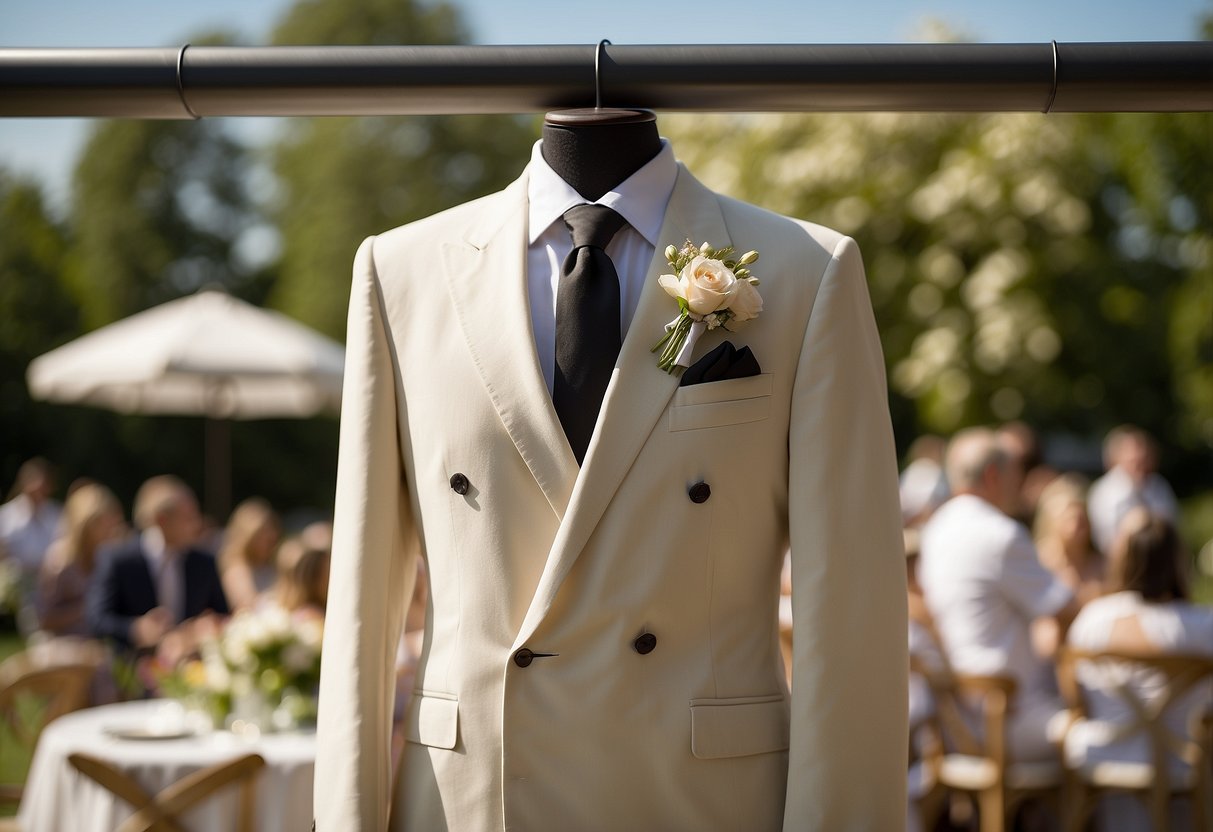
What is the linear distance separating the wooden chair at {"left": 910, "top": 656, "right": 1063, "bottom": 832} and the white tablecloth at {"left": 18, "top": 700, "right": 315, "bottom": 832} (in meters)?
2.54

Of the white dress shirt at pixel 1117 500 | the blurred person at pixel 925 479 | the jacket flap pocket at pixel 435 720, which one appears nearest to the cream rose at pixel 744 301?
the jacket flap pocket at pixel 435 720

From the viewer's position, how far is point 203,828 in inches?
166

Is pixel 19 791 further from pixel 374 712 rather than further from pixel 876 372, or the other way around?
pixel 876 372

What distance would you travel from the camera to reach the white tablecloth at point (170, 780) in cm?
421

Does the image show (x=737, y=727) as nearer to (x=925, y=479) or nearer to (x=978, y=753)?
(x=978, y=753)

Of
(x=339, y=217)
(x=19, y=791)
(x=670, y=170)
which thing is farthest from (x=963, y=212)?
(x=670, y=170)

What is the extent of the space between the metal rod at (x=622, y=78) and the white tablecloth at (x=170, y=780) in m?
2.84

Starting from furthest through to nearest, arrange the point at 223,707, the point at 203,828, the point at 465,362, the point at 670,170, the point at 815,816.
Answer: the point at 223,707 < the point at 203,828 < the point at 670,170 < the point at 465,362 < the point at 815,816

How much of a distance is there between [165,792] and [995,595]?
3421 millimetres

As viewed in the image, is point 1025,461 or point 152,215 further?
point 152,215

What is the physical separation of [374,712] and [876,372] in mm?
941

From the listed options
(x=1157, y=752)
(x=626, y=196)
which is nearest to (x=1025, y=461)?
(x=1157, y=752)

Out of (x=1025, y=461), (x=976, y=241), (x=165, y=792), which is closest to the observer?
(x=165, y=792)

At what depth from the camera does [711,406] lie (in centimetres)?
192
